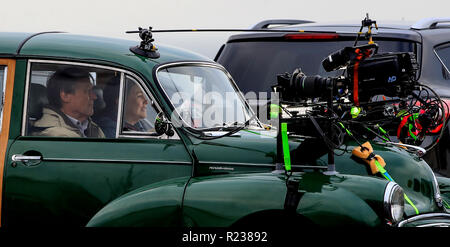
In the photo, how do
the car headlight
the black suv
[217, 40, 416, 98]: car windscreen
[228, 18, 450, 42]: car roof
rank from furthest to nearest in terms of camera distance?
1. [217, 40, 416, 98]: car windscreen
2. [228, 18, 450, 42]: car roof
3. the black suv
4. the car headlight

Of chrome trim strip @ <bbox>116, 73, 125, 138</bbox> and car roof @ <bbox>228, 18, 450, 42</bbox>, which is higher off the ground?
car roof @ <bbox>228, 18, 450, 42</bbox>

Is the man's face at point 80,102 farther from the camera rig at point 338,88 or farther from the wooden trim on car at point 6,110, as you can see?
the camera rig at point 338,88

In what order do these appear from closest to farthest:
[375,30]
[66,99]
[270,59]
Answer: [66,99], [375,30], [270,59]

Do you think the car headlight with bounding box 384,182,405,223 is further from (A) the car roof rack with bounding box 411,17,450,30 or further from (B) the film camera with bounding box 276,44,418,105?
(A) the car roof rack with bounding box 411,17,450,30

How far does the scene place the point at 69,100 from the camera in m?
5.35

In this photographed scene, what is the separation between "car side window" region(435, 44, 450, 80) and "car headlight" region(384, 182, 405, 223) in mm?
3391

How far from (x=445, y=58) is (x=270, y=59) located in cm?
182

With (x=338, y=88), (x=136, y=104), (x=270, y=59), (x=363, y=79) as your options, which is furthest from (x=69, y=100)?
(x=270, y=59)

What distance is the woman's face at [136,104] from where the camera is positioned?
5.28 meters

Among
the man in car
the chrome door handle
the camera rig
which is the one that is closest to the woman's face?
the man in car

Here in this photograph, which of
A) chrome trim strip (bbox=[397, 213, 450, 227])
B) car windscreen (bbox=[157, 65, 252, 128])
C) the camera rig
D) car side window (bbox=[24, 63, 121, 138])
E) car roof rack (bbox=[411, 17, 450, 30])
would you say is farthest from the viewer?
car roof rack (bbox=[411, 17, 450, 30])

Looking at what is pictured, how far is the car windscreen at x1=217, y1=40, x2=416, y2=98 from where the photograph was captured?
25.7 feet

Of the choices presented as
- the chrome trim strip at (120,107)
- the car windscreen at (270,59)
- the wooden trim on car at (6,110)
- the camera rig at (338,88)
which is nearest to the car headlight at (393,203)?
the camera rig at (338,88)

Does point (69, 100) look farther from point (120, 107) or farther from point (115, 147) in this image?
point (115, 147)
